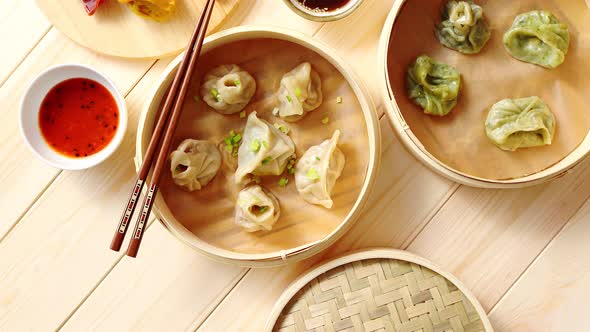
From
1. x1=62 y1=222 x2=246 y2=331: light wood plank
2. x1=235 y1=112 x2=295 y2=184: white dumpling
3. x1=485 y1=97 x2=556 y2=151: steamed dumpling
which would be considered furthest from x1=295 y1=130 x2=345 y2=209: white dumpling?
x1=485 y1=97 x2=556 y2=151: steamed dumpling

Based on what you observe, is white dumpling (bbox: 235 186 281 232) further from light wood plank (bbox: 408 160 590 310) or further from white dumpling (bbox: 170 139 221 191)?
light wood plank (bbox: 408 160 590 310)

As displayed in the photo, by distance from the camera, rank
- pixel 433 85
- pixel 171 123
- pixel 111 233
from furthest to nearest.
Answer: pixel 111 233 < pixel 433 85 < pixel 171 123

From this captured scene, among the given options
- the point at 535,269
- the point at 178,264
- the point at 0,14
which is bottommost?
the point at 535,269

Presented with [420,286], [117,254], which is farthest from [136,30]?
[420,286]

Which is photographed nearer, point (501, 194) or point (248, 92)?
point (248, 92)

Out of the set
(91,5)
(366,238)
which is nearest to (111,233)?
(91,5)

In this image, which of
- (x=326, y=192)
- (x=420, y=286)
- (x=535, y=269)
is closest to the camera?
(x=326, y=192)

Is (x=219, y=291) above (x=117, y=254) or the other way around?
the other way around

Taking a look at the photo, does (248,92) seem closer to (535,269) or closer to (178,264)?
(178,264)

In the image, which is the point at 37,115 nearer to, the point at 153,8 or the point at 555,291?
the point at 153,8
